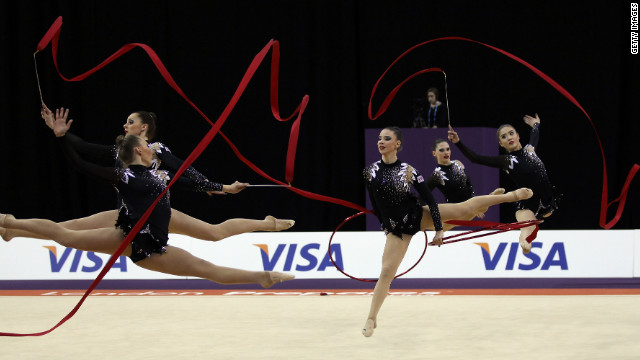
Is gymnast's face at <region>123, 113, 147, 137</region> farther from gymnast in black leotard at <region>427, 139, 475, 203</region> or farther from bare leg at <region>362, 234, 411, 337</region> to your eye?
gymnast in black leotard at <region>427, 139, 475, 203</region>

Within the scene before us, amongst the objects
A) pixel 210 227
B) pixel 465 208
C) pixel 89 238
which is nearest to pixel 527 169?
pixel 465 208

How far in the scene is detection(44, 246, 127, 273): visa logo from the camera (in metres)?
11.0

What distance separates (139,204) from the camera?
6.05m

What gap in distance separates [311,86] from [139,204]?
791 centimetres

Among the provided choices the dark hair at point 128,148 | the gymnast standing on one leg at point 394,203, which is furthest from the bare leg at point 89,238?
the gymnast standing on one leg at point 394,203

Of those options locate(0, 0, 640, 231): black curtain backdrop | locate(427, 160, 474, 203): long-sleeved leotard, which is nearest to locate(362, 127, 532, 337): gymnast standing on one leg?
locate(427, 160, 474, 203): long-sleeved leotard

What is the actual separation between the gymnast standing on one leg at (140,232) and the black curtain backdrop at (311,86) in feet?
24.6

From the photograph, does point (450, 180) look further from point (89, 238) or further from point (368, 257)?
point (89, 238)

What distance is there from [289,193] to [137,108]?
3.04 meters
